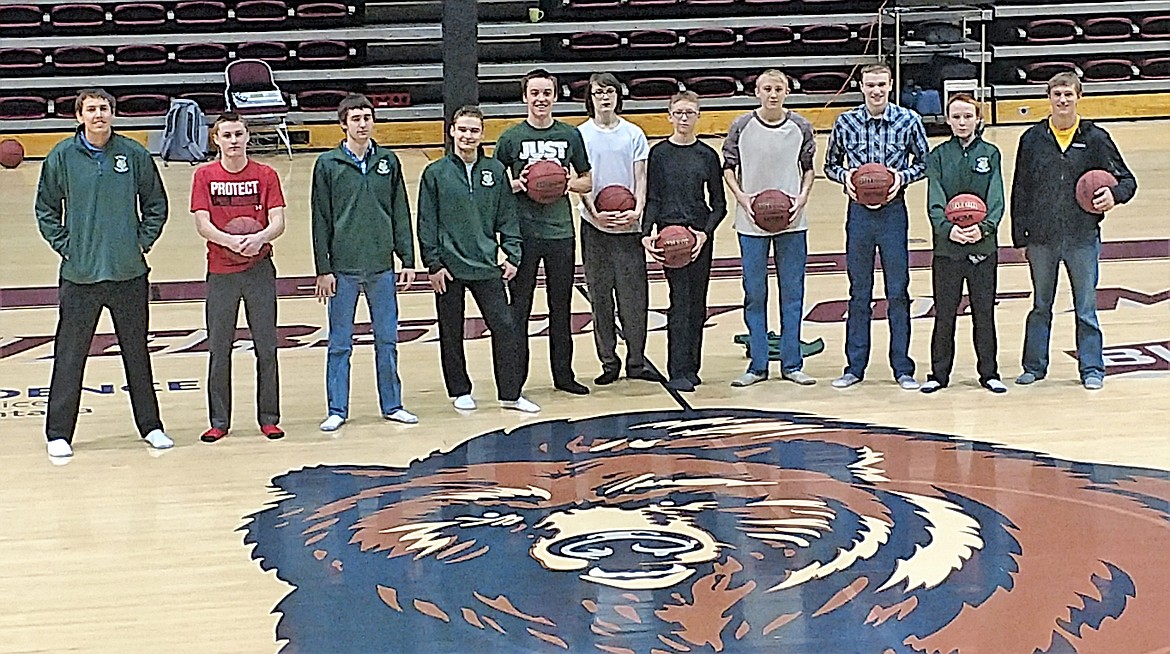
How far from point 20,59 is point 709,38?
811cm

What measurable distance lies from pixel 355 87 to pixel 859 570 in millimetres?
14123

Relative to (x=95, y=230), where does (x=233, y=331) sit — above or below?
below

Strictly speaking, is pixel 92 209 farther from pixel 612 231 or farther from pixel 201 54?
pixel 201 54

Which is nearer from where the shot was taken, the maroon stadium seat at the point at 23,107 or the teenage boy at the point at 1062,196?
the teenage boy at the point at 1062,196

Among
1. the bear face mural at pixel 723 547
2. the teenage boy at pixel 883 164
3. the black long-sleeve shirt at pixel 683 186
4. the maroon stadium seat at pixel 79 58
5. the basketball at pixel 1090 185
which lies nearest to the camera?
the bear face mural at pixel 723 547

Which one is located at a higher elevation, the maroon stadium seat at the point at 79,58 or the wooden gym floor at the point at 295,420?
the maroon stadium seat at the point at 79,58

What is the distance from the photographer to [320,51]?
1772cm

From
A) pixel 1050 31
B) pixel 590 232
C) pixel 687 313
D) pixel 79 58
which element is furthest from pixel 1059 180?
pixel 79 58

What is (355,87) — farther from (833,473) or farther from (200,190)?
(833,473)

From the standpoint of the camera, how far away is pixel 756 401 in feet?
22.5

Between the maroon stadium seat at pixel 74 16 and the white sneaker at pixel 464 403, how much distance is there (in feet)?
41.3

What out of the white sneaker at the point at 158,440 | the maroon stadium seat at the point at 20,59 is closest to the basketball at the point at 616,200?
the white sneaker at the point at 158,440

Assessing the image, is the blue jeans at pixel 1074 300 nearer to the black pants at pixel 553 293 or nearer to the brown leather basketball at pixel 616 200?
the brown leather basketball at pixel 616 200

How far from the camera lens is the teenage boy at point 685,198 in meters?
6.89
